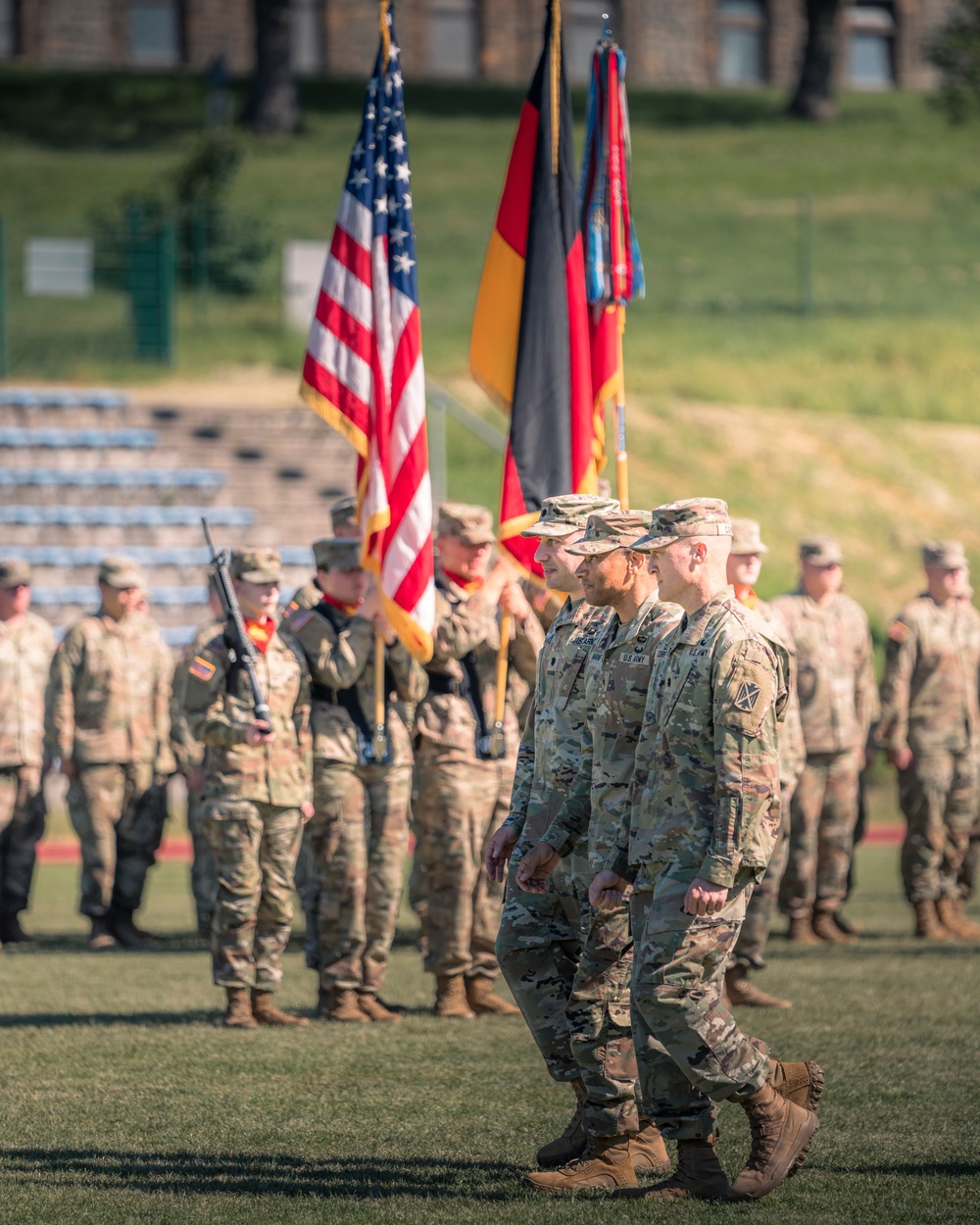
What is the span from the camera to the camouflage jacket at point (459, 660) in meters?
9.59

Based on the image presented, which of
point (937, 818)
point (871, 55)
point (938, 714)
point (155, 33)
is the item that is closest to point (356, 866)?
point (937, 818)

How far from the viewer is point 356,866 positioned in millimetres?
9297

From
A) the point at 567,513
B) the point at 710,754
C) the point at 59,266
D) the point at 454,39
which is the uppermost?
the point at 454,39

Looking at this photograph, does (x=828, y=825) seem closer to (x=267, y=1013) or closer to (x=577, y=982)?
(x=267, y=1013)

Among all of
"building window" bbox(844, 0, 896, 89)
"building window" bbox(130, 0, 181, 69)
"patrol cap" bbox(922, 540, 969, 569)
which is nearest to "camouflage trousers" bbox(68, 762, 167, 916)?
"patrol cap" bbox(922, 540, 969, 569)

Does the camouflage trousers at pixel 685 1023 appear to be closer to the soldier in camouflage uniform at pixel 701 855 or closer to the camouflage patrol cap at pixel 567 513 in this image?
the soldier in camouflage uniform at pixel 701 855

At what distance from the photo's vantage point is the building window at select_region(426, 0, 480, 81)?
170 ft

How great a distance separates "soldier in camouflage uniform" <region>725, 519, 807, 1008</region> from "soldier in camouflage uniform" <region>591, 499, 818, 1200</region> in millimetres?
3172

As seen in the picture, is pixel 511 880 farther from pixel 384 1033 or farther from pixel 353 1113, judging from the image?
pixel 384 1033

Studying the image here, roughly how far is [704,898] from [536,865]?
2.76 ft

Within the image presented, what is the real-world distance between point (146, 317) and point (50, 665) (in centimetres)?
1622

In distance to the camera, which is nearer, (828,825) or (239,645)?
(239,645)

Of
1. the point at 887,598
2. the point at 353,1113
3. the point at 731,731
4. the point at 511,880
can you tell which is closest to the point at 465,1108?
the point at 353,1113

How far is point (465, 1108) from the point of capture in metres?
7.43
